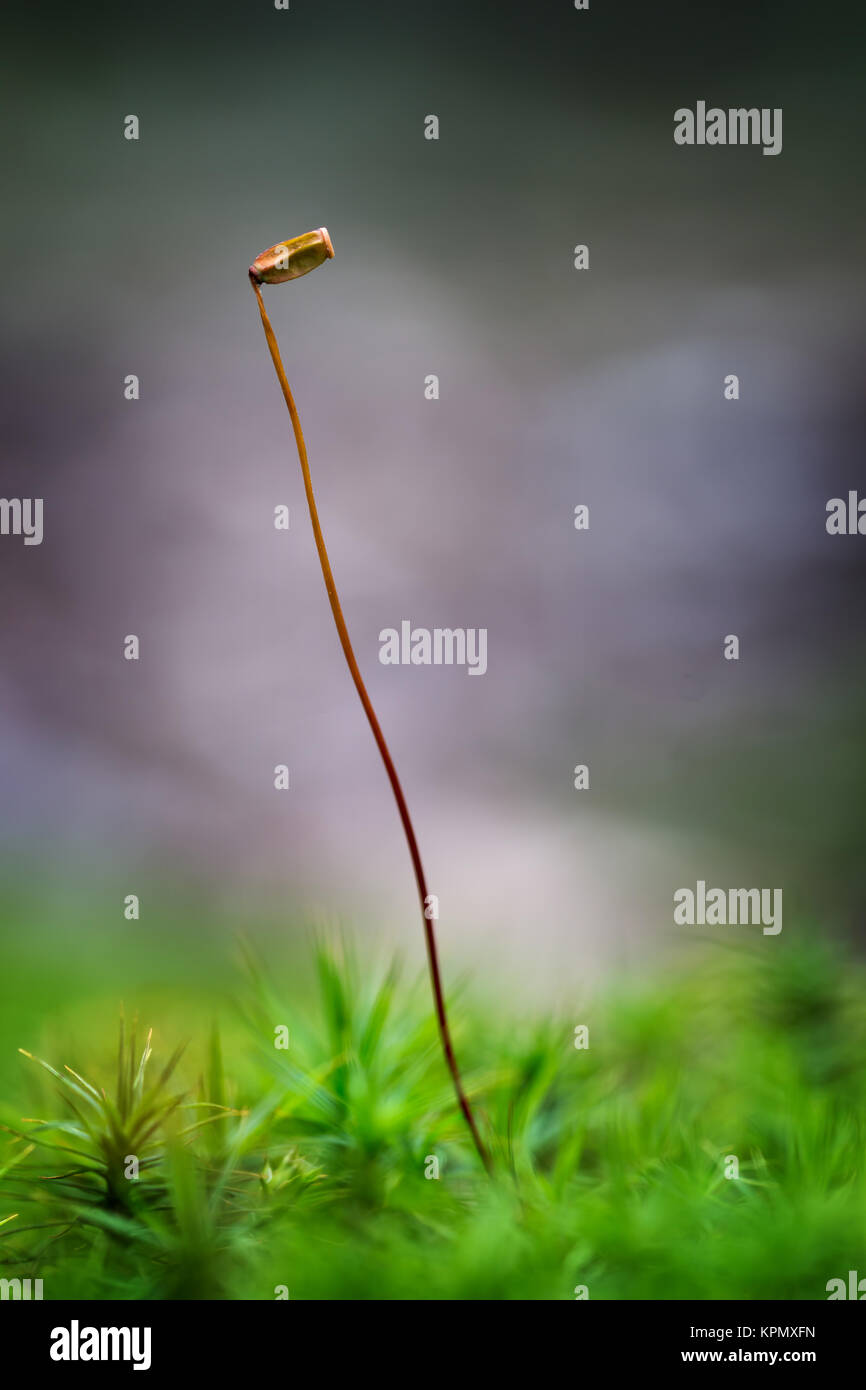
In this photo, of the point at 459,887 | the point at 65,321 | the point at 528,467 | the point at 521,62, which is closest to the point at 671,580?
the point at 528,467

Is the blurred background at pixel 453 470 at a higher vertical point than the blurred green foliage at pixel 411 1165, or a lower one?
higher

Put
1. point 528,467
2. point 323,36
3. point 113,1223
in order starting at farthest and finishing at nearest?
1. point 528,467
2. point 323,36
3. point 113,1223

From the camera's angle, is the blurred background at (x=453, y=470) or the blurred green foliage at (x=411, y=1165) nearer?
the blurred green foliage at (x=411, y=1165)

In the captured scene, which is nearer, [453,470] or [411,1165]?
[411,1165]

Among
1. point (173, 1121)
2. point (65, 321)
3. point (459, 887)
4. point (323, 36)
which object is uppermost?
point (323, 36)

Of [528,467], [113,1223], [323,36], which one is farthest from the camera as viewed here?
[528,467]

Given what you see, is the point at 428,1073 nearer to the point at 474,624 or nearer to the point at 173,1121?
the point at 173,1121

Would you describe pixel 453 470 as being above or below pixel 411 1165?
above

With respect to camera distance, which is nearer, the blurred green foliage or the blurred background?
the blurred green foliage

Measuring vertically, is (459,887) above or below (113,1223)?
above

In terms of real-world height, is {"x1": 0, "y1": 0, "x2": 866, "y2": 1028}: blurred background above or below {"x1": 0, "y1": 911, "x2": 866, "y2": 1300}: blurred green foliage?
above
